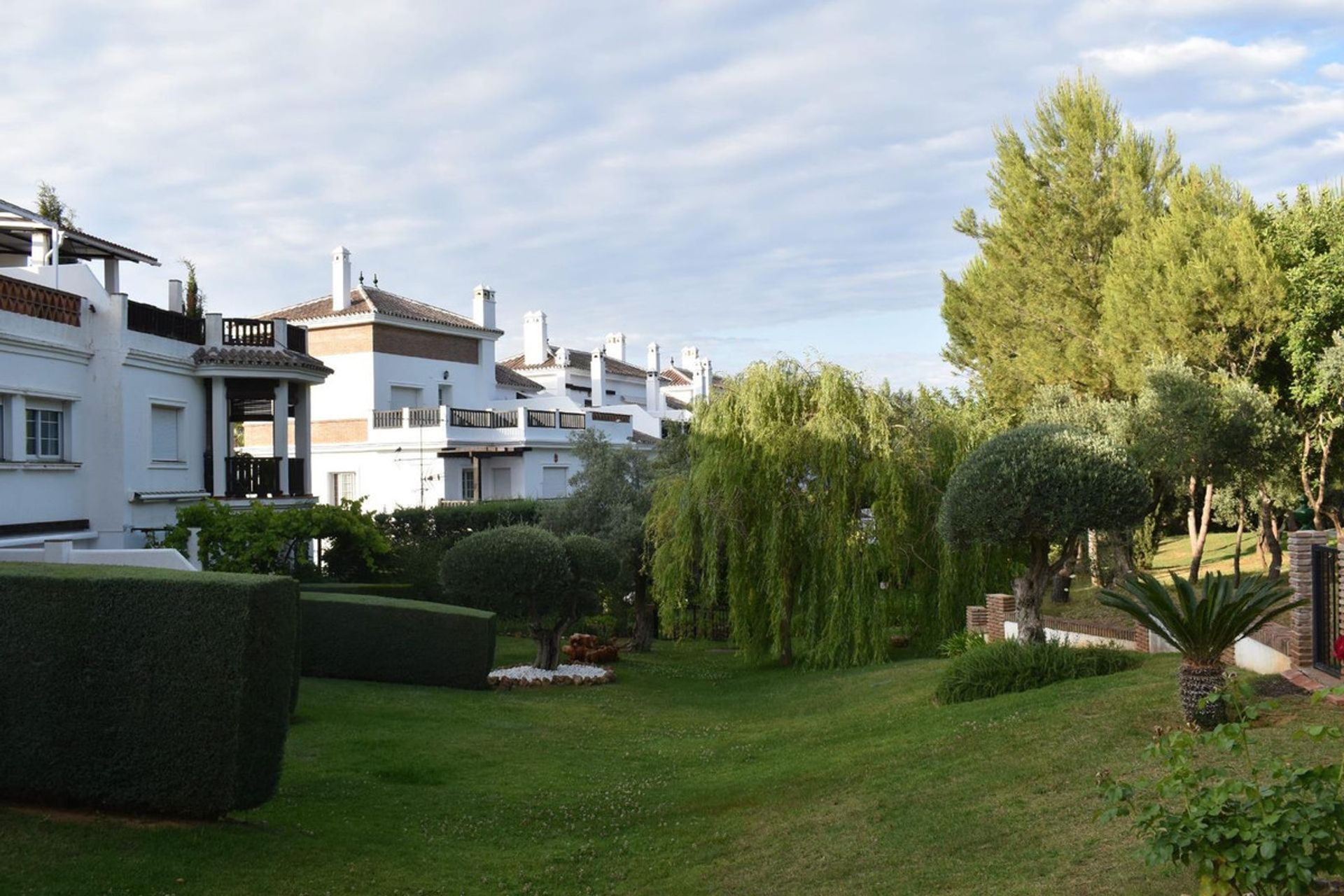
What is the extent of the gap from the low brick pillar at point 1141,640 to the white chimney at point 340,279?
112 feet

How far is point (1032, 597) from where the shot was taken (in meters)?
15.7

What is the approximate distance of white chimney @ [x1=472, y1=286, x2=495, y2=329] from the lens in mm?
48156

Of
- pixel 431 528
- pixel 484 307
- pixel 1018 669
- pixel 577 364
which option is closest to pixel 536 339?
pixel 577 364

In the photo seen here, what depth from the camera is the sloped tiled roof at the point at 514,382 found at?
5378cm

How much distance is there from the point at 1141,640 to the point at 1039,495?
8.40ft

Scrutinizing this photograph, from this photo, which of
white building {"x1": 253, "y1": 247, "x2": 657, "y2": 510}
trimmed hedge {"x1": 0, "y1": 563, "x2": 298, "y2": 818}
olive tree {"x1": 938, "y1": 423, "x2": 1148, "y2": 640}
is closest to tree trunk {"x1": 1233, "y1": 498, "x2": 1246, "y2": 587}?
olive tree {"x1": 938, "y1": 423, "x2": 1148, "y2": 640}

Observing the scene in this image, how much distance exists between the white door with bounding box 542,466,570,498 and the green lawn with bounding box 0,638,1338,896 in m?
26.9

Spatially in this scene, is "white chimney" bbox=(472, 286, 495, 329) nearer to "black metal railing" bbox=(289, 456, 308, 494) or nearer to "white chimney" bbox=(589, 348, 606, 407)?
"white chimney" bbox=(589, 348, 606, 407)

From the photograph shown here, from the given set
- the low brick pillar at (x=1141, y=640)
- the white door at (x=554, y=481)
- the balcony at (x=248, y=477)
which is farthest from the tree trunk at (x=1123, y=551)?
the white door at (x=554, y=481)

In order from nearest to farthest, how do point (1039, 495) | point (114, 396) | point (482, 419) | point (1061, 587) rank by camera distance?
point (1039, 495) → point (114, 396) → point (1061, 587) → point (482, 419)

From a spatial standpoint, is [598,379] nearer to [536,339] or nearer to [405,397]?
[536,339]

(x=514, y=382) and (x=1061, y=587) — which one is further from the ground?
(x=514, y=382)

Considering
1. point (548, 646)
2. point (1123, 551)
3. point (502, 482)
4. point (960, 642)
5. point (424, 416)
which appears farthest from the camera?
point (502, 482)

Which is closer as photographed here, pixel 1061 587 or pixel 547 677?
pixel 547 677
